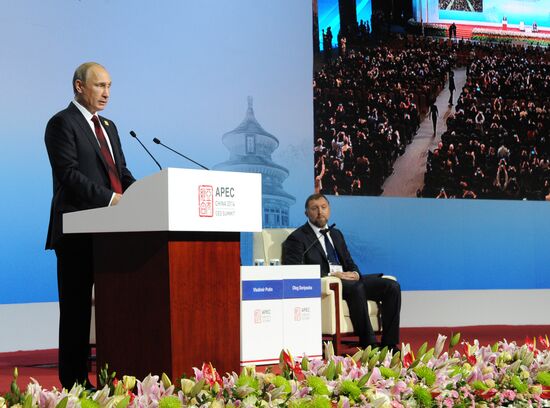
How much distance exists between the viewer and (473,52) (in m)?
7.85

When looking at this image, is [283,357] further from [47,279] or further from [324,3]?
[324,3]

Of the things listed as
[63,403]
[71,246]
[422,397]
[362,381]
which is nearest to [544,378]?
[422,397]

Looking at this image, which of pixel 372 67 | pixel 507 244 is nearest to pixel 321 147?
pixel 372 67

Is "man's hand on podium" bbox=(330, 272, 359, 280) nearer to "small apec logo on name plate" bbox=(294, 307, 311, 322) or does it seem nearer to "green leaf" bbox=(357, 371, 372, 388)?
"small apec logo on name plate" bbox=(294, 307, 311, 322)

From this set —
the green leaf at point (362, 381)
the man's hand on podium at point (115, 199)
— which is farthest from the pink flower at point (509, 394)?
the man's hand on podium at point (115, 199)

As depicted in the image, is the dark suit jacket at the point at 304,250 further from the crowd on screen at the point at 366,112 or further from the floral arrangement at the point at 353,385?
the floral arrangement at the point at 353,385

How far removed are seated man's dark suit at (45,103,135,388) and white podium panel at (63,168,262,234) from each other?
0.28 meters

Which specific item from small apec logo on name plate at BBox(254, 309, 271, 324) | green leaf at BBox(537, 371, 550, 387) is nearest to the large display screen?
small apec logo on name plate at BBox(254, 309, 271, 324)

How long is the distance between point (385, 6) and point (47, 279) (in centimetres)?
351

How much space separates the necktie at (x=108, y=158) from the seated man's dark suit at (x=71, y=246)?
0.17ft

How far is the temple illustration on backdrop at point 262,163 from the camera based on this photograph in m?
6.84

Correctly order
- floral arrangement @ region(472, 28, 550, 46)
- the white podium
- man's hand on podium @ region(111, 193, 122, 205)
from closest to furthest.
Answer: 1. the white podium
2. man's hand on podium @ region(111, 193, 122, 205)
3. floral arrangement @ region(472, 28, 550, 46)

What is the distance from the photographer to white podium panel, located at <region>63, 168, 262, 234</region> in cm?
250

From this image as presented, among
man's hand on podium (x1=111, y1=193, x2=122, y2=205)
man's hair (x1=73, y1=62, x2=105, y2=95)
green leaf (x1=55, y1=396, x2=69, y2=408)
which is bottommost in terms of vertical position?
green leaf (x1=55, y1=396, x2=69, y2=408)
